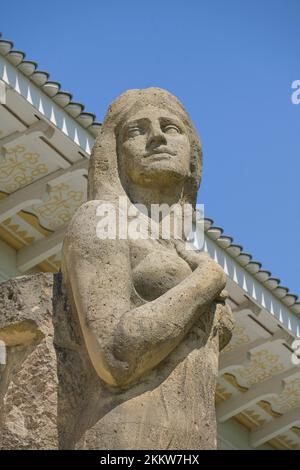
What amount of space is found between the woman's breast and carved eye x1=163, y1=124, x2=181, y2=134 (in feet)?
1.98

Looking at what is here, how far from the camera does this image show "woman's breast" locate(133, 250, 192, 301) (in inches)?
202

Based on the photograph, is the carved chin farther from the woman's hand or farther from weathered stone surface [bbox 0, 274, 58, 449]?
weathered stone surface [bbox 0, 274, 58, 449]

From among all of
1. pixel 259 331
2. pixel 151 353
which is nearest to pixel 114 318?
pixel 151 353

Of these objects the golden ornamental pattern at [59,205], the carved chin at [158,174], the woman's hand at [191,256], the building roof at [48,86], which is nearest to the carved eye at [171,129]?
the carved chin at [158,174]

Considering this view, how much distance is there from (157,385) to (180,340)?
19 cm

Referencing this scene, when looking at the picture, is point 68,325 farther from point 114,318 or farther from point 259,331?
point 259,331

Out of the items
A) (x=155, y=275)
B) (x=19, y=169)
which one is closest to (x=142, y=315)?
(x=155, y=275)

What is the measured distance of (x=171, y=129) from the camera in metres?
5.59

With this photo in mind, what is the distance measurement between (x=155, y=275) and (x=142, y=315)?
263 millimetres

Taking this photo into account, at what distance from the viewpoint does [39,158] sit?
33.8 ft

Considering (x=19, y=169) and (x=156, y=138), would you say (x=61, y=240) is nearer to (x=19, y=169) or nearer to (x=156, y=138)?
(x=19, y=169)
